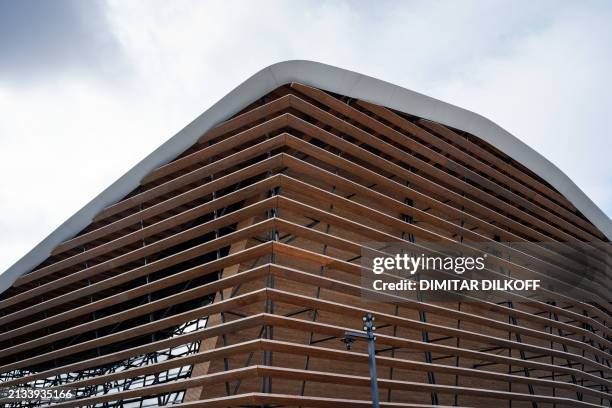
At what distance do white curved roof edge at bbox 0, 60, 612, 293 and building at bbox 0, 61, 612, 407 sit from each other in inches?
2.0

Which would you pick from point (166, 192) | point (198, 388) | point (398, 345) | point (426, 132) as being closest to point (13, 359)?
point (166, 192)

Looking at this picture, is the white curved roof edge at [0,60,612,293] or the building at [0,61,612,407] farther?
the white curved roof edge at [0,60,612,293]

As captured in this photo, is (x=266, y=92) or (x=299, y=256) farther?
(x=266, y=92)

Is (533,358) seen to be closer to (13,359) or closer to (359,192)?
(359,192)

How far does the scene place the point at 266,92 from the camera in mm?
17906

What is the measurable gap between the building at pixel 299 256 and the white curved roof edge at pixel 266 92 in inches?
2.0

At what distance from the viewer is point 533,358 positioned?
22.1 meters

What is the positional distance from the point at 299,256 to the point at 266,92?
590cm

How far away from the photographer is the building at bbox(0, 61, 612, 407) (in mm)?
14516

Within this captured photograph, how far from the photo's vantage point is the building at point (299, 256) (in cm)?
1452

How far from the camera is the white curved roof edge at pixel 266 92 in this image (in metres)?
17.8

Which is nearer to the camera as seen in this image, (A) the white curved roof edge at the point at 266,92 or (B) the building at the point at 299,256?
(B) the building at the point at 299,256

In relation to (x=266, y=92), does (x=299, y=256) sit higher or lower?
lower

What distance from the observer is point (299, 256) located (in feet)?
48.2
